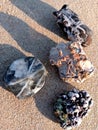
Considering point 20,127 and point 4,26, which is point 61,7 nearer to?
point 4,26

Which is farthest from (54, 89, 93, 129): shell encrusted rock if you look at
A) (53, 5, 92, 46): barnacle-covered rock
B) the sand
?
(53, 5, 92, 46): barnacle-covered rock

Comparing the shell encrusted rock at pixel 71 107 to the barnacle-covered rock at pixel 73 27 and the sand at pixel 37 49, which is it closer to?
the sand at pixel 37 49

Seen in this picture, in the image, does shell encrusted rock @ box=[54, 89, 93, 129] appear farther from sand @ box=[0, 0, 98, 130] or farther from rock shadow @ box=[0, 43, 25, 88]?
rock shadow @ box=[0, 43, 25, 88]

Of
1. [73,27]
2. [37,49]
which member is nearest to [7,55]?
[37,49]

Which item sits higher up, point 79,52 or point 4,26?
point 79,52

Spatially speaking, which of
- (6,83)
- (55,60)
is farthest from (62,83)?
(6,83)

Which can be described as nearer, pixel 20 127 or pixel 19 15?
pixel 20 127
